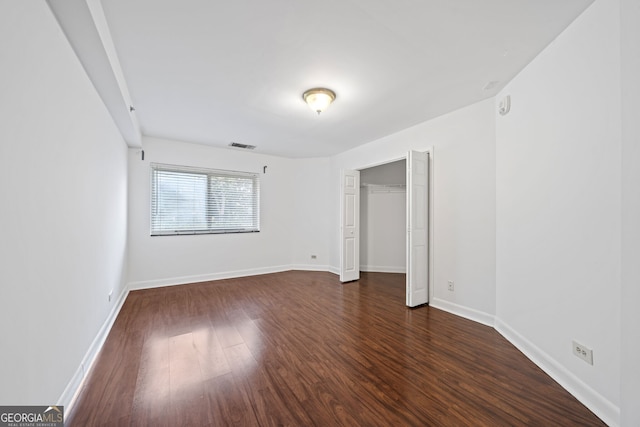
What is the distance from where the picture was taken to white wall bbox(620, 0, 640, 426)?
1089mm

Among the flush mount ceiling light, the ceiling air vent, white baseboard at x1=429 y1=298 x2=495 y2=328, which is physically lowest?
white baseboard at x1=429 y1=298 x2=495 y2=328

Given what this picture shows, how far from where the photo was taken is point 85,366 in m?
1.93

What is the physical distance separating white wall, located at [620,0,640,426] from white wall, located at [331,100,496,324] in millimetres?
1713

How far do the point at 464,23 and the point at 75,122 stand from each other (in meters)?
2.92

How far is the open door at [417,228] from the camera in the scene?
332cm

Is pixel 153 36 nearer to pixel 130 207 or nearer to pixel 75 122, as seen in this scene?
pixel 75 122

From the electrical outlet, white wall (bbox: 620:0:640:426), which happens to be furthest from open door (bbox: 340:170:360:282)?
white wall (bbox: 620:0:640:426)

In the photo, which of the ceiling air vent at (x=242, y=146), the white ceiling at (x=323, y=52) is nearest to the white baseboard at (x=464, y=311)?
the white ceiling at (x=323, y=52)

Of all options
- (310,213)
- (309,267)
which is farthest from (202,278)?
(310,213)

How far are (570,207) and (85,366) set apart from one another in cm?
394

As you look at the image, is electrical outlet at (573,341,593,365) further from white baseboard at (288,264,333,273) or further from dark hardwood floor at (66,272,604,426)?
white baseboard at (288,264,333,273)

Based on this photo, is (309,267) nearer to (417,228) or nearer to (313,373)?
(417,228)

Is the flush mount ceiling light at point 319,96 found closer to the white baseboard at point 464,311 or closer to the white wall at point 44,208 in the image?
the white wall at point 44,208

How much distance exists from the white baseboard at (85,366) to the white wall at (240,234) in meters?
1.39
